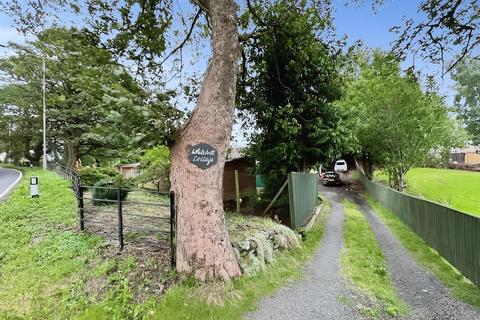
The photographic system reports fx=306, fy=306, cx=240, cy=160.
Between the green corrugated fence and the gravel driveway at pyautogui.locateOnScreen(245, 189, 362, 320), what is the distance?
246cm

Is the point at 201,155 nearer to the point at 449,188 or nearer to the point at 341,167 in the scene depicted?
the point at 449,188

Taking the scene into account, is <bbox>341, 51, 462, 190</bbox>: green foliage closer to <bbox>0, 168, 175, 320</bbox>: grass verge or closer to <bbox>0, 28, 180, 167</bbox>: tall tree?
<bbox>0, 28, 180, 167</bbox>: tall tree

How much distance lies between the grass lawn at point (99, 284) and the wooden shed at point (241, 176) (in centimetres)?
531

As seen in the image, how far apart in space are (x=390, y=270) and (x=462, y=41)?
5200 millimetres

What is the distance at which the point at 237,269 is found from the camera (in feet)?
16.5

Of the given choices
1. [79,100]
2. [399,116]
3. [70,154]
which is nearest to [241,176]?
[399,116]

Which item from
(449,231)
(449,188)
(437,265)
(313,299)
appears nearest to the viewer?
(313,299)

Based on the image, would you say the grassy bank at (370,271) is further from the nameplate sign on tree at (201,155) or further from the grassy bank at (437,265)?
the nameplate sign on tree at (201,155)

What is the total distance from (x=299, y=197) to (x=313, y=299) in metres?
5.93

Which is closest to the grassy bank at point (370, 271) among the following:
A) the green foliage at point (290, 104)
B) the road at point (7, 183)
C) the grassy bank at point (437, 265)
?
the grassy bank at point (437, 265)

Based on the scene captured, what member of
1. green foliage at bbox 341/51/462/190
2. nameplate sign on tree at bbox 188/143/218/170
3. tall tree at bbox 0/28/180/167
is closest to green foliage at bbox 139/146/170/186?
tall tree at bbox 0/28/180/167

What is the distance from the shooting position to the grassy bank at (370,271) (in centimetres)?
465

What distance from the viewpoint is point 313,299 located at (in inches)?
188

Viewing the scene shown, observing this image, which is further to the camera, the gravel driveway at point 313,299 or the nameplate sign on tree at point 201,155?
the nameplate sign on tree at point 201,155
